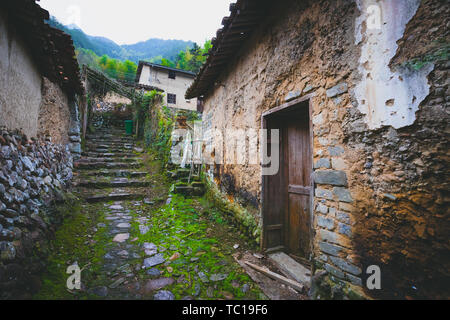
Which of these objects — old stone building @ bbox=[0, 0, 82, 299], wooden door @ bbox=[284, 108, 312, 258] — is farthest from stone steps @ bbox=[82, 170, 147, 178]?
wooden door @ bbox=[284, 108, 312, 258]

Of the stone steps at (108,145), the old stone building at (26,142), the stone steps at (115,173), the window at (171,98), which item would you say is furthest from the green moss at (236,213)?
the window at (171,98)

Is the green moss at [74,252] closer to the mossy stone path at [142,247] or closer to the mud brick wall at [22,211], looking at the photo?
the mossy stone path at [142,247]

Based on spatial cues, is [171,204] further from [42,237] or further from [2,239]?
[2,239]

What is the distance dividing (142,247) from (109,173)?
12.6 ft

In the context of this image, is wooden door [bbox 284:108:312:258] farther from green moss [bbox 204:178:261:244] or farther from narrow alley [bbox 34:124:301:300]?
narrow alley [bbox 34:124:301:300]

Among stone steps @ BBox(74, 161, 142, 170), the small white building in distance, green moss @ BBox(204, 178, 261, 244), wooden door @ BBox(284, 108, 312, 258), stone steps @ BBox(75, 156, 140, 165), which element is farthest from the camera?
the small white building in distance

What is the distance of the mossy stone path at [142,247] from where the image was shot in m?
2.24

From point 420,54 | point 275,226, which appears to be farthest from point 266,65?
point 275,226

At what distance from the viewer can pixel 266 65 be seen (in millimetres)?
3164

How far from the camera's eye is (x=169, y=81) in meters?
20.6

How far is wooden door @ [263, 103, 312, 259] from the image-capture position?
2879mm

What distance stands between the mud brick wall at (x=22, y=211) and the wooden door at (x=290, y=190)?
9.67 ft
